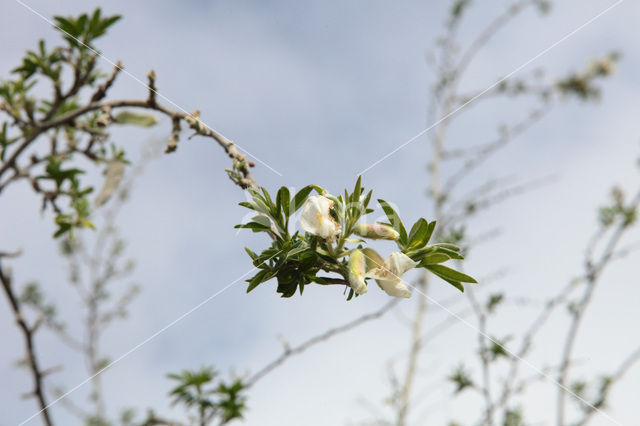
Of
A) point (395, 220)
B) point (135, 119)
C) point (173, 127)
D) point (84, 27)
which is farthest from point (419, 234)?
point (84, 27)

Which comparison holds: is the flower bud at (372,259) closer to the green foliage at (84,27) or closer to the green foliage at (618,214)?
the green foliage at (84,27)

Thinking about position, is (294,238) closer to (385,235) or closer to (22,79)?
(385,235)

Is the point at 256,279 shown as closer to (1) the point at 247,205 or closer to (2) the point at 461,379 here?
(1) the point at 247,205

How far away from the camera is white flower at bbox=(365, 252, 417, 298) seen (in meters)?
0.28

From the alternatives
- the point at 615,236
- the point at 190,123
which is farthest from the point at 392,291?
the point at 615,236

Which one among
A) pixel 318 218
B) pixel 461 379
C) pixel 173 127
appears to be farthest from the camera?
pixel 461 379

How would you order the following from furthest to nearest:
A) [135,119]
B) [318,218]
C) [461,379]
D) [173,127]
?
1. [461,379]
2. [135,119]
3. [173,127]
4. [318,218]

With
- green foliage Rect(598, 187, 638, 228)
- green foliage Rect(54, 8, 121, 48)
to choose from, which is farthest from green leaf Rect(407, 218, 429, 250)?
green foliage Rect(598, 187, 638, 228)

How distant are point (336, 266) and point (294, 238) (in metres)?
0.03

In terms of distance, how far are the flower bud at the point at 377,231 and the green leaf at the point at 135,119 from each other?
358mm

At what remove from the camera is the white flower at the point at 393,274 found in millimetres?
285

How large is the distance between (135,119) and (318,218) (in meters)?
0.37

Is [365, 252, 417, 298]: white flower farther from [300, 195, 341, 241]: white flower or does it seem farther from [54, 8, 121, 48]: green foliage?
[54, 8, 121, 48]: green foliage

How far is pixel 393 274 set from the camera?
0.29 meters
